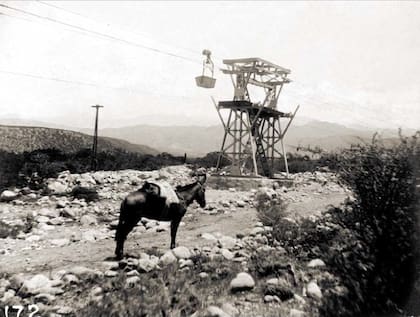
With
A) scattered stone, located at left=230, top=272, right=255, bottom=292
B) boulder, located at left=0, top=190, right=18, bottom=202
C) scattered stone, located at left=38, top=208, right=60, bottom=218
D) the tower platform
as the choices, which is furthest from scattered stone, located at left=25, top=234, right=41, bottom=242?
the tower platform

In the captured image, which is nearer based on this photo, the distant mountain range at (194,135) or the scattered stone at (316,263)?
the scattered stone at (316,263)

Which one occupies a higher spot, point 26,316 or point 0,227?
point 26,316

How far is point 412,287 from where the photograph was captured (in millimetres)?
6266

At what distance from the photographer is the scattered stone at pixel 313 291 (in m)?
5.99

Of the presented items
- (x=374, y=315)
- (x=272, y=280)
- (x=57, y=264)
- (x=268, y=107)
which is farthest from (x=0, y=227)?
(x=268, y=107)

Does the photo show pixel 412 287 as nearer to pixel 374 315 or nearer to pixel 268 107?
pixel 374 315

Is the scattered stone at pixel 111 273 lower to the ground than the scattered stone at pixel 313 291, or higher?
lower

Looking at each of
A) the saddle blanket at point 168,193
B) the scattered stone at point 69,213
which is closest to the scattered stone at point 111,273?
the saddle blanket at point 168,193

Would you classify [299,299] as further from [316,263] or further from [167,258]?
[167,258]

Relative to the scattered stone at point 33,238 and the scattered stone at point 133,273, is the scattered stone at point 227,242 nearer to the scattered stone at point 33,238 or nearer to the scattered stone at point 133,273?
the scattered stone at point 133,273

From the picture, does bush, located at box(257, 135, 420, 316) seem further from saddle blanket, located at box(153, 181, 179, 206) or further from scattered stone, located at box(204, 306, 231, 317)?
saddle blanket, located at box(153, 181, 179, 206)

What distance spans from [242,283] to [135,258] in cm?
232

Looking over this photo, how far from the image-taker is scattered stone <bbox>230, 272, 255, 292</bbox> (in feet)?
20.3

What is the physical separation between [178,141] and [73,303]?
13821cm
